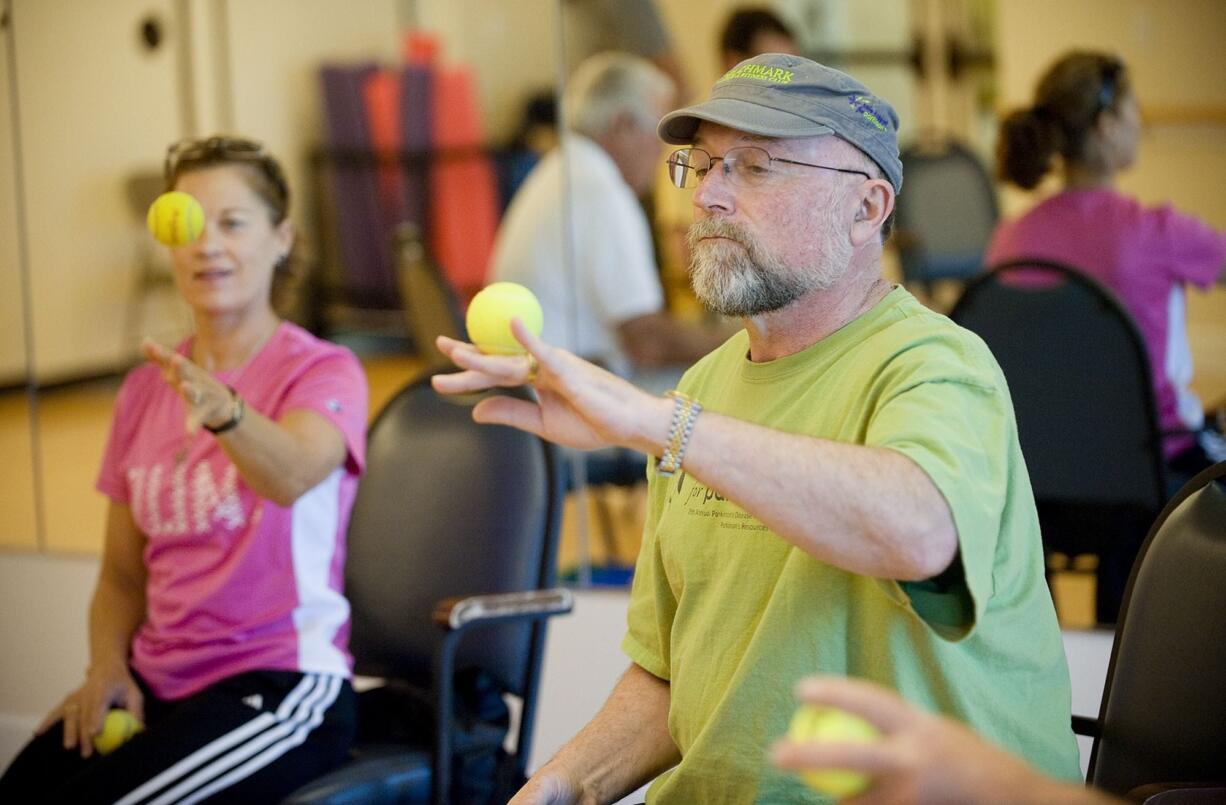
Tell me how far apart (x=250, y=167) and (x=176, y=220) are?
0.67ft

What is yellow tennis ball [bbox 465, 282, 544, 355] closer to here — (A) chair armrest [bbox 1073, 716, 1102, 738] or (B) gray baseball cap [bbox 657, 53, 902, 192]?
(B) gray baseball cap [bbox 657, 53, 902, 192]

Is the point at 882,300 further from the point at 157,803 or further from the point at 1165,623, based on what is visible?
the point at 157,803

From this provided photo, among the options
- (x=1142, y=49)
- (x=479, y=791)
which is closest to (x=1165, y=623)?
(x=479, y=791)

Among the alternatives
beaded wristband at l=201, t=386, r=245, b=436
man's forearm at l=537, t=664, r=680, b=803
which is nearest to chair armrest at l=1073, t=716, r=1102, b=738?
man's forearm at l=537, t=664, r=680, b=803

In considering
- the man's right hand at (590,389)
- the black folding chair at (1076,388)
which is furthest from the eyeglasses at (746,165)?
the black folding chair at (1076,388)

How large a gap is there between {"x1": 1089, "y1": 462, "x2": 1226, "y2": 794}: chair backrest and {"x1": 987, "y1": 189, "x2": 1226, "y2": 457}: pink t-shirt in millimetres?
1315

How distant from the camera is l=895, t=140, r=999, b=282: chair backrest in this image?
4.48 metres

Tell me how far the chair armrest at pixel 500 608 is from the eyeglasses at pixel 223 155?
0.78m

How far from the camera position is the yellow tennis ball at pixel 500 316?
133cm

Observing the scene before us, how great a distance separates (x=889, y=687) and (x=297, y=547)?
3.33 ft

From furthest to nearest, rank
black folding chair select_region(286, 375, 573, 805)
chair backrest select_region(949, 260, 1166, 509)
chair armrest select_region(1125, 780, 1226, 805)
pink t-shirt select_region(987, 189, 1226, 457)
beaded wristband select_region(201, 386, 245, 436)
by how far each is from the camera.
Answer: pink t-shirt select_region(987, 189, 1226, 457), chair backrest select_region(949, 260, 1166, 509), black folding chair select_region(286, 375, 573, 805), beaded wristband select_region(201, 386, 245, 436), chair armrest select_region(1125, 780, 1226, 805)

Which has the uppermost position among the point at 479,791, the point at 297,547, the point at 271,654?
the point at 297,547

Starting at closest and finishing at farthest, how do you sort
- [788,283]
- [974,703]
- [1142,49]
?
[974,703] < [788,283] < [1142,49]

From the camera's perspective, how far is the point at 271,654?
1.99m
